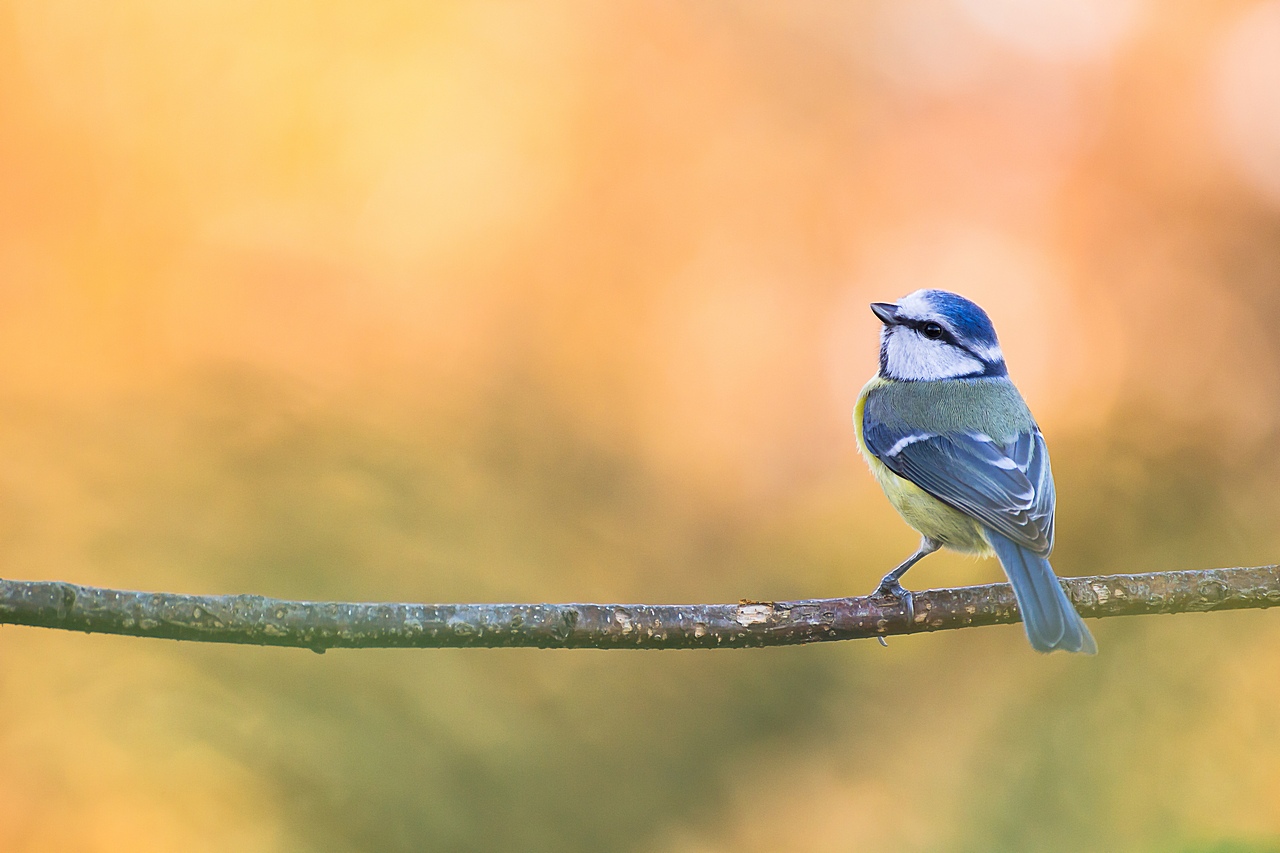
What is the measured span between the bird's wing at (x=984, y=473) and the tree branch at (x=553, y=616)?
288 mm

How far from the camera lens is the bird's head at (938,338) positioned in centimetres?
246

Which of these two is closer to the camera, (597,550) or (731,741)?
(731,741)

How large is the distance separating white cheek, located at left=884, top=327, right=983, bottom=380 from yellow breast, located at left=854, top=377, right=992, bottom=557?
0.37m

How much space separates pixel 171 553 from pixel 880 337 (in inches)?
75.1

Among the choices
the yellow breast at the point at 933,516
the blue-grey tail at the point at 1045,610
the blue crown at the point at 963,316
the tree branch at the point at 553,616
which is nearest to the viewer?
the tree branch at the point at 553,616

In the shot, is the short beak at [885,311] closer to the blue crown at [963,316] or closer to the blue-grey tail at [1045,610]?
the blue crown at [963,316]

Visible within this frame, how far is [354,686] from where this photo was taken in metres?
2.30

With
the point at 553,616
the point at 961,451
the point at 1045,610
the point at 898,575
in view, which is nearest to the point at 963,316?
the point at 961,451

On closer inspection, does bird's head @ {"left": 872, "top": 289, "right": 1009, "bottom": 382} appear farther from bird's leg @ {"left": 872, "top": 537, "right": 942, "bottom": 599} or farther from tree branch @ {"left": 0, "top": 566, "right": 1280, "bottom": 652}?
tree branch @ {"left": 0, "top": 566, "right": 1280, "bottom": 652}

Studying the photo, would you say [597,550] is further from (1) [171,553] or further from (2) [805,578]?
(1) [171,553]

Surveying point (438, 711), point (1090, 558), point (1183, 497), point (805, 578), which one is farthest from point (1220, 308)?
point (438, 711)

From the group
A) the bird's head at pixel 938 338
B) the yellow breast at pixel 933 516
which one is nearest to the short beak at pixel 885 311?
the bird's head at pixel 938 338

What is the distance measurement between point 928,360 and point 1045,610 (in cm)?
96

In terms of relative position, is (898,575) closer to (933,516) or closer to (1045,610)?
(933,516)
